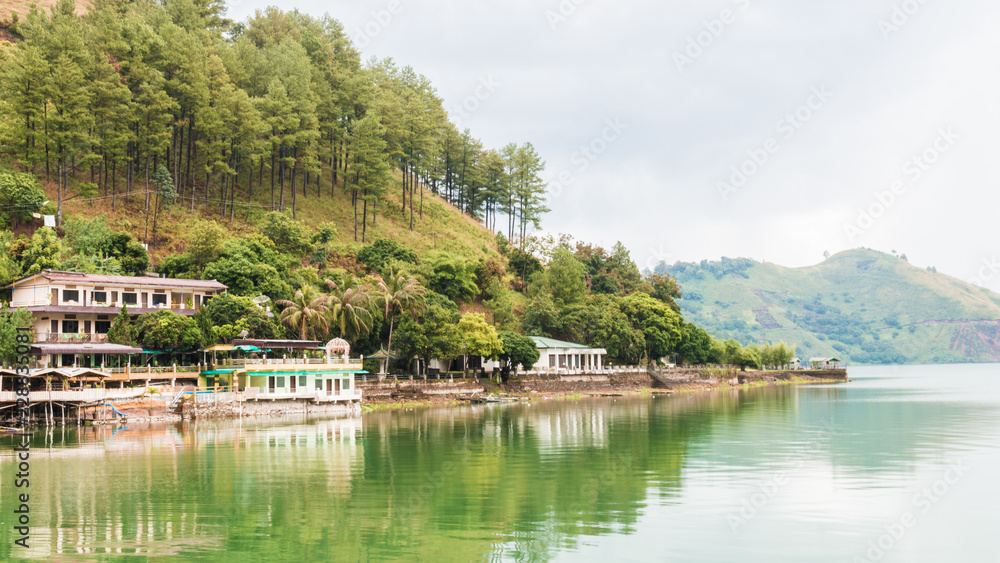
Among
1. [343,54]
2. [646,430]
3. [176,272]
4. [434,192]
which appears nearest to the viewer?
[646,430]

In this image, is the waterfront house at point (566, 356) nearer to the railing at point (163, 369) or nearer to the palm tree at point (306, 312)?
the palm tree at point (306, 312)

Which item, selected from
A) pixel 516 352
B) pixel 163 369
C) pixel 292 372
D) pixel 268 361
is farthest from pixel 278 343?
pixel 516 352

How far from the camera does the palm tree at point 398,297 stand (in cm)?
6944

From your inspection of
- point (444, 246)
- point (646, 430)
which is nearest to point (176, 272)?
point (444, 246)

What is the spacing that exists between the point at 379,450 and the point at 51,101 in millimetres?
54518

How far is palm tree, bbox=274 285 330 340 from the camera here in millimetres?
62688

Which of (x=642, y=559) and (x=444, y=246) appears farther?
(x=444, y=246)

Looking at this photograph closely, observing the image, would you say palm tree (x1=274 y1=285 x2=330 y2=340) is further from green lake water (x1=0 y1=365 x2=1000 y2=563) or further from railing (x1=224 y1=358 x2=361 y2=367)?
green lake water (x1=0 y1=365 x2=1000 y2=563)

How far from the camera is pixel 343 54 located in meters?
110

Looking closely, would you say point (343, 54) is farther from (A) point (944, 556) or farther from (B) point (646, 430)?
(A) point (944, 556)

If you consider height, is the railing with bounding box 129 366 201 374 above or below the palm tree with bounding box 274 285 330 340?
below

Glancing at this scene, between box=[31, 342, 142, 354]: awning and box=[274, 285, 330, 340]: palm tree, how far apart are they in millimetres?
12045
